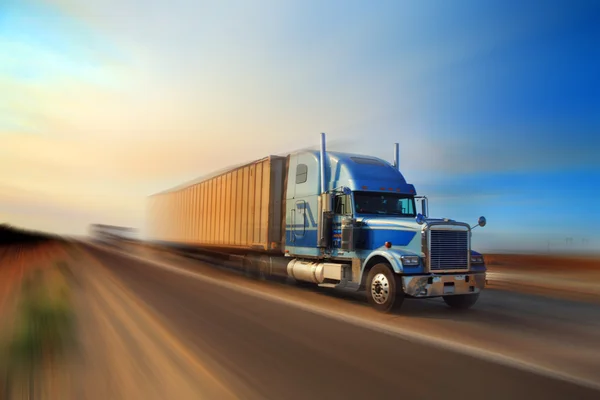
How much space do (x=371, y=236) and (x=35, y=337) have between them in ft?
22.5

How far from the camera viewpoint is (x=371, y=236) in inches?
407

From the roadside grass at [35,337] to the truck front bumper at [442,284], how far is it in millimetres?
6080

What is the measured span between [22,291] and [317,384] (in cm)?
930

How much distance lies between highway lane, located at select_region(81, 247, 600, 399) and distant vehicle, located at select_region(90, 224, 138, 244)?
4412 centimetres

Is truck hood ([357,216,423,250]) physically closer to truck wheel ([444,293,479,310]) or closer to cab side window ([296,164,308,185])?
truck wheel ([444,293,479,310])

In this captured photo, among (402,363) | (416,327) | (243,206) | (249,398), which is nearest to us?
(249,398)

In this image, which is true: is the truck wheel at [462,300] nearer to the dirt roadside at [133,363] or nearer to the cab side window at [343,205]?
the cab side window at [343,205]

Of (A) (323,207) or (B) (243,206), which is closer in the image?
(A) (323,207)

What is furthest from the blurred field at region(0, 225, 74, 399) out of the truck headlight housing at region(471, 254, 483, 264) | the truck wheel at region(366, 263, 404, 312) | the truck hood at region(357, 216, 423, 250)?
the truck headlight housing at region(471, 254, 483, 264)

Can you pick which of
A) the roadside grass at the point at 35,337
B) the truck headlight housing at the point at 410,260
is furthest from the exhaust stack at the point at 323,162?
the roadside grass at the point at 35,337

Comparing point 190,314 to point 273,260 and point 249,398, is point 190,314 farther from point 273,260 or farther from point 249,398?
point 273,260

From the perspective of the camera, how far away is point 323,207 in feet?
37.3

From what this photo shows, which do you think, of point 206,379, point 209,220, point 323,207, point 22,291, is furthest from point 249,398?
point 209,220

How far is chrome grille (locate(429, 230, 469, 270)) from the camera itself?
9281 millimetres
